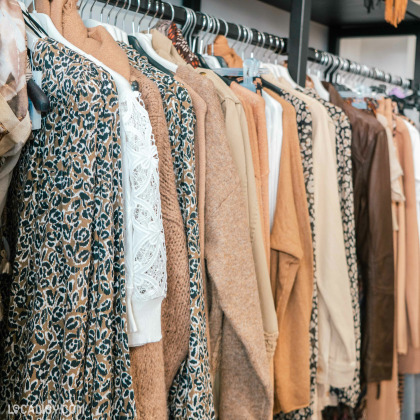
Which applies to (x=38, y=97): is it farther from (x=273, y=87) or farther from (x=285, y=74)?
(x=285, y=74)

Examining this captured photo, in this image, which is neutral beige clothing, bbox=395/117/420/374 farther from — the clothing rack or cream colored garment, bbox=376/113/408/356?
the clothing rack

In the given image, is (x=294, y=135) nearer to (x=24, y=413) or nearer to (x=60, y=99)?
(x=60, y=99)

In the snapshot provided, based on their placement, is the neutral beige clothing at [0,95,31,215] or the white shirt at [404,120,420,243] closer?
the neutral beige clothing at [0,95,31,215]

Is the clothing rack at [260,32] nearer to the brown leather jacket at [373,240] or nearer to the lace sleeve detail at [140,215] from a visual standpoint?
the brown leather jacket at [373,240]

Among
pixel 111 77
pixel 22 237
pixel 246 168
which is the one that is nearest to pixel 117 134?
pixel 111 77

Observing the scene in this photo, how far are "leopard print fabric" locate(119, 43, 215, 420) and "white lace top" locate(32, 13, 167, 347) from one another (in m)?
0.11

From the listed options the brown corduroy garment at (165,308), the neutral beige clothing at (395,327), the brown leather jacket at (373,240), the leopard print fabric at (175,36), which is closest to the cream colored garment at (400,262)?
the neutral beige clothing at (395,327)

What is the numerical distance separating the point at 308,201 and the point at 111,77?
659mm

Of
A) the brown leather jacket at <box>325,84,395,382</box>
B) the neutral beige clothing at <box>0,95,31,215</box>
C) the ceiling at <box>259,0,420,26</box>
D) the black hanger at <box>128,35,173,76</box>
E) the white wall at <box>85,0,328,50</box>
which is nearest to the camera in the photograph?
the neutral beige clothing at <box>0,95,31,215</box>

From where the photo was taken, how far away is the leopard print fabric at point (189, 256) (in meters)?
0.96

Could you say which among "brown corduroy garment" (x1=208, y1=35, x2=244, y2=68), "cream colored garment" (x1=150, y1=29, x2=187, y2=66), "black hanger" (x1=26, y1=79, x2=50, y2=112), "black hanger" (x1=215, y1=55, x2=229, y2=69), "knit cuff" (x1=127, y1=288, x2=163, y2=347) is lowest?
"knit cuff" (x1=127, y1=288, x2=163, y2=347)

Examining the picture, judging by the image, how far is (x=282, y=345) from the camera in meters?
1.32

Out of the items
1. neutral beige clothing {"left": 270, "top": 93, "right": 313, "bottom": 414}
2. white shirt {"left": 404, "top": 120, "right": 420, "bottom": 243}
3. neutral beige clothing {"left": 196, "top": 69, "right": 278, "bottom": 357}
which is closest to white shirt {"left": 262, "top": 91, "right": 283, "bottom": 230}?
neutral beige clothing {"left": 270, "top": 93, "right": 313, "bottom": 414}

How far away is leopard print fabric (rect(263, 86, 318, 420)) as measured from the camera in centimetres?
135
